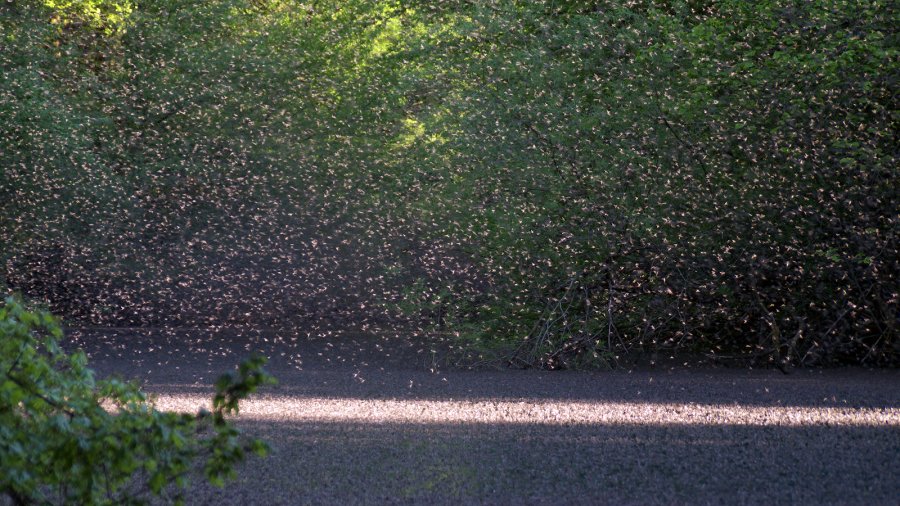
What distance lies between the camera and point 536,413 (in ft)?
27.2

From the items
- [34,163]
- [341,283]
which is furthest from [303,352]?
[34,163]

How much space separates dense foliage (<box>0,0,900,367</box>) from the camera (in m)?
11.6

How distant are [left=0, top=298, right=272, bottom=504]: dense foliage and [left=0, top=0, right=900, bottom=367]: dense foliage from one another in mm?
8657

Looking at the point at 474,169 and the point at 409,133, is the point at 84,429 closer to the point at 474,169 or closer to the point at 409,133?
the point at 474,169

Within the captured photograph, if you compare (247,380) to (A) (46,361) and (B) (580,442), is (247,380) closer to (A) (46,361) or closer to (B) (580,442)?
(A) (46,361)

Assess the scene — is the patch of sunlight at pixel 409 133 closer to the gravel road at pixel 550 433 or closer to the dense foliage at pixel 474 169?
the dense foliage at pixel 474 169

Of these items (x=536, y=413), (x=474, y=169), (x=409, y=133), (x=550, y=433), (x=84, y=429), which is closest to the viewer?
(x=84, y=429)

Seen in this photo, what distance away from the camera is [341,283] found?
1516 cm

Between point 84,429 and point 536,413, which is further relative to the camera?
point 536,413

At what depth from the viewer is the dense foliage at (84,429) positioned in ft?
10.9

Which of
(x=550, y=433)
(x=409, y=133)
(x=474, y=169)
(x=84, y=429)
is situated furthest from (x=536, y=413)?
(x=409, y=133)

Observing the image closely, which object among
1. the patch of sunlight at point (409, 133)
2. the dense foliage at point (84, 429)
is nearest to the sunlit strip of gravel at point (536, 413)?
the dense foliage at point (84, 429)

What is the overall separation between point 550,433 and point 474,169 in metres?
6.46

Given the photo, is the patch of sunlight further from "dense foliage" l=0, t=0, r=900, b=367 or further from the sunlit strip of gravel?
the sunlit strip of gravel
